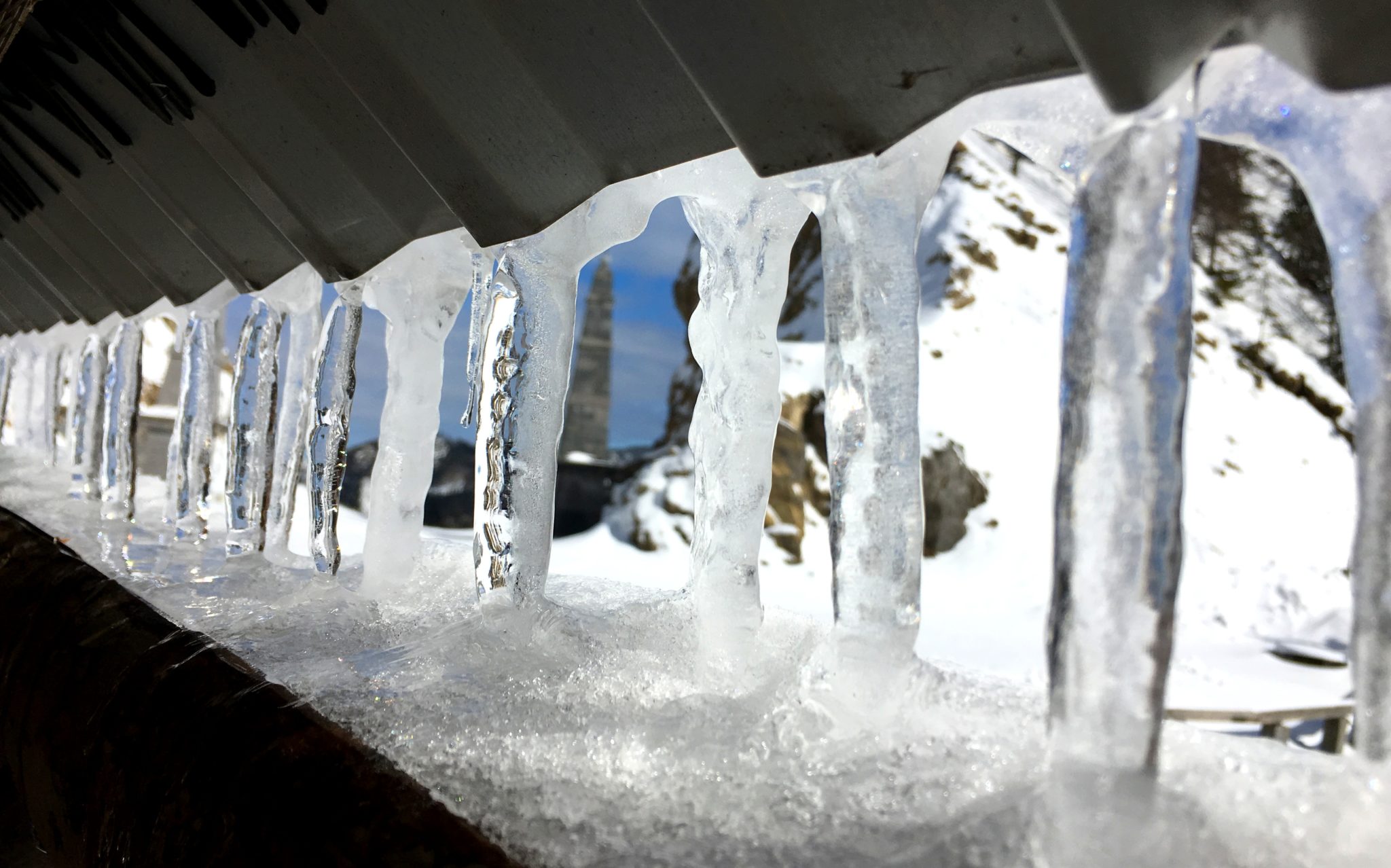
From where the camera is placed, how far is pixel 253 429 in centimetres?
336

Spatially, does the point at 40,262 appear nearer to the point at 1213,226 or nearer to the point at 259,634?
the point at 259,634

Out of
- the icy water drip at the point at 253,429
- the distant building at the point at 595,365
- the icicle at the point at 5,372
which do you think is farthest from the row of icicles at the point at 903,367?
the distant building at the point at 595,365

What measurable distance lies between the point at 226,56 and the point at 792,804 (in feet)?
7.34

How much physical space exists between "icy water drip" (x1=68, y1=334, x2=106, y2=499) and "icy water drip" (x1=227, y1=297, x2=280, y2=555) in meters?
2.23

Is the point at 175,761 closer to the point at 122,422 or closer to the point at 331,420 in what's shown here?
Answer: the point at 331,420

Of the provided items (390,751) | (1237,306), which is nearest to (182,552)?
(390,751)

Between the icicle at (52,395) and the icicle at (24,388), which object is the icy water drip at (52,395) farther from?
the icicle at (24,388)

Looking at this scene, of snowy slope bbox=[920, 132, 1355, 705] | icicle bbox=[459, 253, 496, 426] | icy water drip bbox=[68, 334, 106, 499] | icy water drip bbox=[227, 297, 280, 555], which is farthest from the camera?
snowy slope bbox=[920, 132, 1355, 705]

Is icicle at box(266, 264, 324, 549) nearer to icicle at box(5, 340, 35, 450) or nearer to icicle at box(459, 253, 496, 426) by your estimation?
icicle at box(459, 253, 496, 426)

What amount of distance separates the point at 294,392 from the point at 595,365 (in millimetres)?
22427

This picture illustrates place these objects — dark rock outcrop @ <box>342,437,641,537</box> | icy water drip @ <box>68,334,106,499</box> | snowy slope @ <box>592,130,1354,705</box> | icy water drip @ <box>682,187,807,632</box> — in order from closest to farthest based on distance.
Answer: icy water drip @ <box>682,187,807,632</box> < icy water drip @ <box>68,334,106,499</box> < snowy slope @ <box>592,130,1354,705</box> < dark rock outcrop @ <box>342,437,641,537</box>

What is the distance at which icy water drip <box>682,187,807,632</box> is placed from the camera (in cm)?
183

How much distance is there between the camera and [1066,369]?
95cm

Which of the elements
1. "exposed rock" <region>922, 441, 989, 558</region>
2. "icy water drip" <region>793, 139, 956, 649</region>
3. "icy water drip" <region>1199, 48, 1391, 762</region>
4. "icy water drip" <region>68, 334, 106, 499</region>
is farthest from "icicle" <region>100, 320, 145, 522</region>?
"exposed rock" <region>922, 441, 989, 558</region>
